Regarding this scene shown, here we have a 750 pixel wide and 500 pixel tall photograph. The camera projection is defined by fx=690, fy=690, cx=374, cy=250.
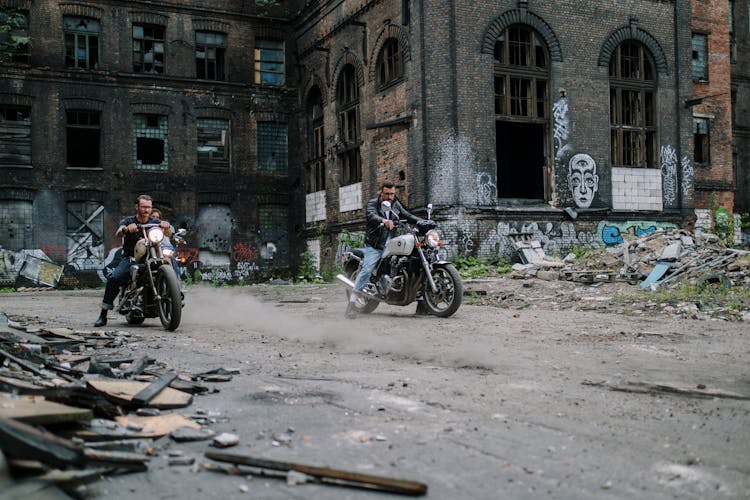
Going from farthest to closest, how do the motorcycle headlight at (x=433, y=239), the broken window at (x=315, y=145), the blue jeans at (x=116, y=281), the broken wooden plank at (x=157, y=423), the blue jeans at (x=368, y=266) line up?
the broken window at (x=315, y=145) < the blue jeans at (x=368, y=266) < the motorcycle headlight at (x=433, y=239) < the blue jeans at (x=116, y=281) < the broken wooden plank at (x=157, y=423)

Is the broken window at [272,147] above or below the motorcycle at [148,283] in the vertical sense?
above

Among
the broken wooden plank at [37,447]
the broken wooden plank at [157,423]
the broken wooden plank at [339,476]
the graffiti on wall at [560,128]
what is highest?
the graffiti on wall at [560,128]

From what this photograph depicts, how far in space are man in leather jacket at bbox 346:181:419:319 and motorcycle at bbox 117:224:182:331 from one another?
2.61 m

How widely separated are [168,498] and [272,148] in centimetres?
2609

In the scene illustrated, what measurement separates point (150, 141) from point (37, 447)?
82.6 ft

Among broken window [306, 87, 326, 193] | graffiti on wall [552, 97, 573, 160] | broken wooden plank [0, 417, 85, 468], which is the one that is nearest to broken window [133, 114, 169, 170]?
broken window [306, 87, 326, 193]

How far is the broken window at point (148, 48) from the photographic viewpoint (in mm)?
26047

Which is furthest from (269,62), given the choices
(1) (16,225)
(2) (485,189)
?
(2) (485,189)

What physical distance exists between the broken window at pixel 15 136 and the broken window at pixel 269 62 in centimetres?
872

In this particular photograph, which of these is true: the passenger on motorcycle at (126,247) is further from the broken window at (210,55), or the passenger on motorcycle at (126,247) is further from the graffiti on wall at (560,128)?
the broken window at (210,55)

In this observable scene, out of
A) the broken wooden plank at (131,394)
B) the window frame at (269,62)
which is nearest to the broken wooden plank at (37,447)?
the broken wooden plank at (131,394)

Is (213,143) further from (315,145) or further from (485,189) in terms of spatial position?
(485,189)

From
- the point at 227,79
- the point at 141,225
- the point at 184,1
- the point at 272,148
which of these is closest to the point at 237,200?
the point at 272,148

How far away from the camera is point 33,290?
23.5 meters
